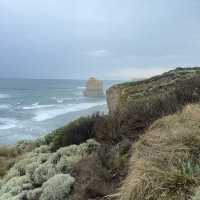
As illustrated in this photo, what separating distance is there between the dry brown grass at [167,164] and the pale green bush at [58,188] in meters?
1.08

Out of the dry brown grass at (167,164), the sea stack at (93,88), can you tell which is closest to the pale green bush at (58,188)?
the dry brown grass at (167,164)

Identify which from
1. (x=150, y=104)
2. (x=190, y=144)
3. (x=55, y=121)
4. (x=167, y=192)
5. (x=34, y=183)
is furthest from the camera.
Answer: (x=55, y=121)

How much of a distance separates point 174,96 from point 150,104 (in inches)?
23.9

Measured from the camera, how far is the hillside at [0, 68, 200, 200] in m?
4.25

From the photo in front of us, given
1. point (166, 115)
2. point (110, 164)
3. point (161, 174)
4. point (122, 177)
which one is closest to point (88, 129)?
point (166, 115)

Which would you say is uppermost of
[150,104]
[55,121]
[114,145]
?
[150,104]

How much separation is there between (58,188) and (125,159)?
3.75 feet

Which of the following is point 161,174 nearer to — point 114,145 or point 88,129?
point 114,145

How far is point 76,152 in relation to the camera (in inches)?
286

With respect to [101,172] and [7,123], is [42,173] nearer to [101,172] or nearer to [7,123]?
[101,172]

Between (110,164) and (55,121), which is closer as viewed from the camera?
(110,164)

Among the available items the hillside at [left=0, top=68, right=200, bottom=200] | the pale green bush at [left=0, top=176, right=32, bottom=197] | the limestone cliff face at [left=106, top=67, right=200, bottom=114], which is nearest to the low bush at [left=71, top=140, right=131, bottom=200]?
the hillside at [left=0, top=68, right=200, bottom=200]

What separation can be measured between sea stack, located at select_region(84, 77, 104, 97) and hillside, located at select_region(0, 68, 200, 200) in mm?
74969

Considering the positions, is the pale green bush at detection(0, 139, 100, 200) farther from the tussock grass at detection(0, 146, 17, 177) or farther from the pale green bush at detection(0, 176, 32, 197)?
the tussock grass at detection(0, 146, 17, 177)
